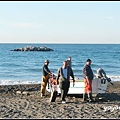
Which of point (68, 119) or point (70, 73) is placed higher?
point (70, 73)

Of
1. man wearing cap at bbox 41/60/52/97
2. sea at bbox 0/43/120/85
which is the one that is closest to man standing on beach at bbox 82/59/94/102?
man wearing cap at bbox 41/60/52/97

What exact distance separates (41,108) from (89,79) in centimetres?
222

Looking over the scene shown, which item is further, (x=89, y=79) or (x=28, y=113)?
(x=89, y=79)

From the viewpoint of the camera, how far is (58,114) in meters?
9.34

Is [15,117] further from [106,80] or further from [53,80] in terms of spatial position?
[106,80]

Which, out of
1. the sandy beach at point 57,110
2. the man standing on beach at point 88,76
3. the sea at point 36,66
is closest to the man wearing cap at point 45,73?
the sandy beach at point 57,110

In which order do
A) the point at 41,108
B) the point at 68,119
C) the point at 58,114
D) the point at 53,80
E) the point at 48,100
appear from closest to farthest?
1. the point at 68,119
2. the point at 58,114
3. the point at 41,108
4. the point at 48,100
5. the point at 53,80

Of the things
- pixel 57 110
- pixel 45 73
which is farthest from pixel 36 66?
pixel 57 110

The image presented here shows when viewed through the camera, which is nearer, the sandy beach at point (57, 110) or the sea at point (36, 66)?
the sandy beach at point (57, 110)

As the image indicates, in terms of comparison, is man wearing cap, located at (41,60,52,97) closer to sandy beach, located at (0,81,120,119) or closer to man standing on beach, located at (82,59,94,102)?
sandy beach, located at (0,81,120,119)

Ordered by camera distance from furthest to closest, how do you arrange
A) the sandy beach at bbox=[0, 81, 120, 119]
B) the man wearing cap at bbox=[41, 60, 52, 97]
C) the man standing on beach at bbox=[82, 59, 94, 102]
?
the man wearing cap at bbox=[41, 60, 52, 97] < the man standing on beach at bbox=[82, 59, 94, 102] < the sandy beach at bbox=[0, 81, 120, 119]

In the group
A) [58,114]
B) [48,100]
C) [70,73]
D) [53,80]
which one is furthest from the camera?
[53,80]

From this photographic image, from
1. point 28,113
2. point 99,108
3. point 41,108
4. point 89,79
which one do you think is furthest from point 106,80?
point 28,113

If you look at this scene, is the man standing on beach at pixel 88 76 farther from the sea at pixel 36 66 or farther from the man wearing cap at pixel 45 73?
the sea at pixel 36 66
